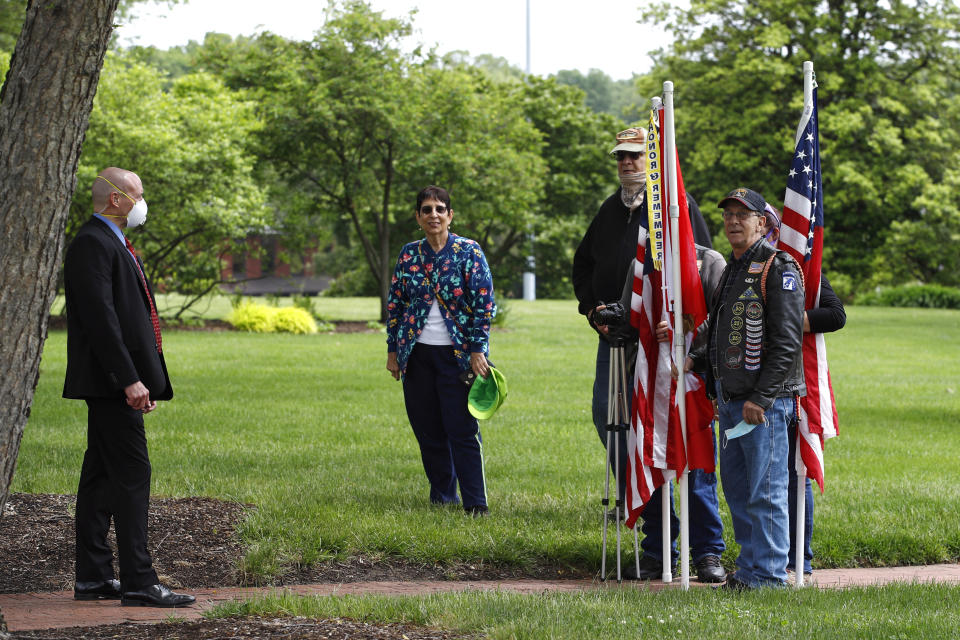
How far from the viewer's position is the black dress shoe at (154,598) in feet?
17.9

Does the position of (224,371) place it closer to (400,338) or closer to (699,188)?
(400,338)

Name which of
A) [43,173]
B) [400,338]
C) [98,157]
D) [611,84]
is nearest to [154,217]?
[98,157]

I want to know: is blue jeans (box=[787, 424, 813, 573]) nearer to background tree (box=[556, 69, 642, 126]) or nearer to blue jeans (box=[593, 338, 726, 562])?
blue jeans (box=[593, 338, 726, 562])

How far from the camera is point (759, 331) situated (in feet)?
Result: 18.0

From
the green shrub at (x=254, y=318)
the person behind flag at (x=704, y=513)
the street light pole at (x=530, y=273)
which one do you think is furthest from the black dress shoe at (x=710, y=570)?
the street light pole at (x=530, y=273)

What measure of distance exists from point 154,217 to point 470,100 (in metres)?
8.39

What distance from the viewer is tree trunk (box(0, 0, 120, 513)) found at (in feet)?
15.3

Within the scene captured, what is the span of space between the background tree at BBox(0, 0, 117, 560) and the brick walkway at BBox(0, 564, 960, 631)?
2.73 ft

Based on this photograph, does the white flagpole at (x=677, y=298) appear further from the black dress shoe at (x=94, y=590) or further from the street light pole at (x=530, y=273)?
the street light pole at (x=530, y=273)

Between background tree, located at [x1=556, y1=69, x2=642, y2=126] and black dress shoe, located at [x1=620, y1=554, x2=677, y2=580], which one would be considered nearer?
black dress shoe, located at [x1=620, y1=554, x2=677, y2=580]

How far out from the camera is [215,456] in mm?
9609

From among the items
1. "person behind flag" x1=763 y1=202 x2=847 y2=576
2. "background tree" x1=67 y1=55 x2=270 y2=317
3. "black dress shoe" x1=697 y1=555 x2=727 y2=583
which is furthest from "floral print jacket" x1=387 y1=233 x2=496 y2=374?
"background tree" x1=67 y1=55 x2=270 y2=317

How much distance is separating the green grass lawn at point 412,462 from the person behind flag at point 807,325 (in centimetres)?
63

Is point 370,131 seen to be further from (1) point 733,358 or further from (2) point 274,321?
(1) point 733,358
